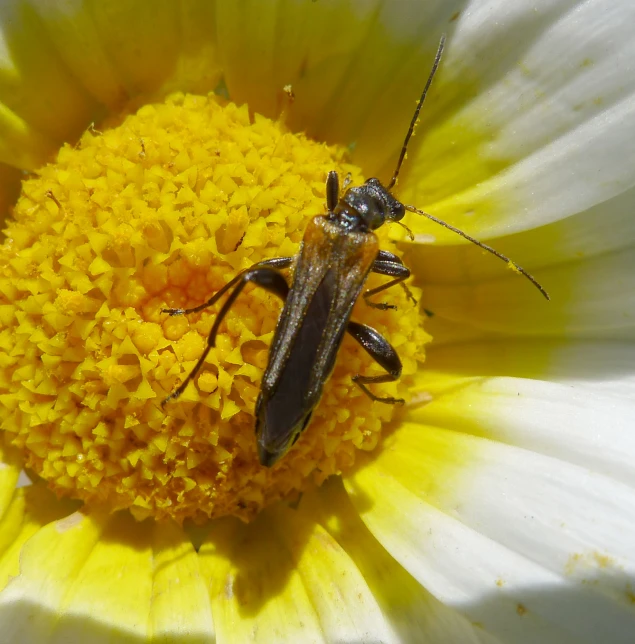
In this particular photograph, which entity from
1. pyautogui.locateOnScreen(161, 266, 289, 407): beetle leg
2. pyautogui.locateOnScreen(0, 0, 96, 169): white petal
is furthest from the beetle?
pyautogui.locateOnScreen(0, 0, 96, 169): white petal

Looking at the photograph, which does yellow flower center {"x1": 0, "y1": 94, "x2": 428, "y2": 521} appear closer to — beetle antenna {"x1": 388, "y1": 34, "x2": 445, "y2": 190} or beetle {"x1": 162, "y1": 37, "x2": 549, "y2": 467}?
beetle {"x1": 162, "y1": 37, "x2": 549, "y2": 467}

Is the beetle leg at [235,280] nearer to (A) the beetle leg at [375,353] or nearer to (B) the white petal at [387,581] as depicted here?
(A) the beetle leg at [375,353]

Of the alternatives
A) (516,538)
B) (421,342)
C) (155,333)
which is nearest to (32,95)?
(155,333)

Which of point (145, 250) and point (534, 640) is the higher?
point (145, 250)

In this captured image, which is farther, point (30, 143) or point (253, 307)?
point (30, 143)

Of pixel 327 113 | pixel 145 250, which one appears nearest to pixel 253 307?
pixel 145 250

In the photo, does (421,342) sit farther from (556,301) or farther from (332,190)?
(332,190)

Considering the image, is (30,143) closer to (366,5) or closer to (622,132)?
(366,5)
